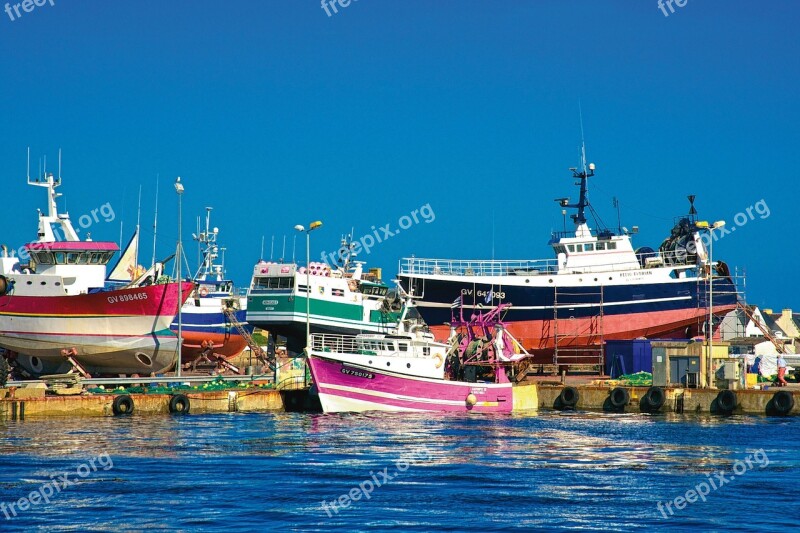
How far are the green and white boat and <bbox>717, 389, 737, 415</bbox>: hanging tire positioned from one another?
19262 mm

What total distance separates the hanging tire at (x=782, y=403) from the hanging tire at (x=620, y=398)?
21.8 feet

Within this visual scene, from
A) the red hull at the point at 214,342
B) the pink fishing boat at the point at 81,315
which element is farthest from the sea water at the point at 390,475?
the red hull at the point at 214,342

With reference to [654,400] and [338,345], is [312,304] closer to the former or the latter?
[338,345]

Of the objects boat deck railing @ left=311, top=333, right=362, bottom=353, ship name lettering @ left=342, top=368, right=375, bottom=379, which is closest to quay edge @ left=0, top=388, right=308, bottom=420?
boat deck railing @ left=311, top=333, right=362, bottom=353

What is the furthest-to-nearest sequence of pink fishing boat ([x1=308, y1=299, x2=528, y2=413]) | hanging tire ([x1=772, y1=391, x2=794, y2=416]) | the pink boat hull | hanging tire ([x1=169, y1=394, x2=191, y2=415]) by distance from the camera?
hanging tire ([x1=772, y1=391, x2=794, y2=416]), hanging tire ([x1=169, y1=394, x2=191, y2=415]), pink fishing boat ([x1=308, y1=299, x2=528, y2=413]), the pink boat hull

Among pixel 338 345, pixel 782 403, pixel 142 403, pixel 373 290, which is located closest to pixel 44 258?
pixel 142 403

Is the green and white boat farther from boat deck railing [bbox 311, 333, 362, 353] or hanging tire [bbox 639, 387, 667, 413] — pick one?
hanging tire [bbox 639, 387, 667, 413]

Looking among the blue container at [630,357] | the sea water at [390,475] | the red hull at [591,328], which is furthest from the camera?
the red hull at [591,328]

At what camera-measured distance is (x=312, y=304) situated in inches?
2470

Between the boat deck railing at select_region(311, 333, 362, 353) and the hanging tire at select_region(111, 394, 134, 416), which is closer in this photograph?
the hanging tire at select_region(111, 394, 134, 416)

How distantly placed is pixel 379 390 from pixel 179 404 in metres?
8.75

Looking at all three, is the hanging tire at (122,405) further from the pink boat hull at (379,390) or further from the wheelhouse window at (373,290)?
the wheelhouse window at (373,290)

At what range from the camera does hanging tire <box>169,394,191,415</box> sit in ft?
152

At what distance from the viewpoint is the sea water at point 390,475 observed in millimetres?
23766
